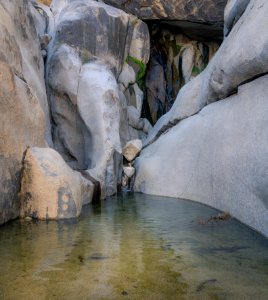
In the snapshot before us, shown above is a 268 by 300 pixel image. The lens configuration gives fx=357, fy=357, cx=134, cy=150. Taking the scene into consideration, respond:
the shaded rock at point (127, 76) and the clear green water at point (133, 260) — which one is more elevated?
the shaded rock at point (127, 76)

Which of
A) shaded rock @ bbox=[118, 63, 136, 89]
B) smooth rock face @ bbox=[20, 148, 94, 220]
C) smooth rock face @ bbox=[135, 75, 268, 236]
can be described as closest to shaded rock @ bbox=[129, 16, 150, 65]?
shaded rock @ bbox=[118, 63, 136, 89]

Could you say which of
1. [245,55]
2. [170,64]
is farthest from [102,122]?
[170,64]

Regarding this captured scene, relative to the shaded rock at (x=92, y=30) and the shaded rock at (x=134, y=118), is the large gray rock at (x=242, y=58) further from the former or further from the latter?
the shaded rock at (x=134, y=118)

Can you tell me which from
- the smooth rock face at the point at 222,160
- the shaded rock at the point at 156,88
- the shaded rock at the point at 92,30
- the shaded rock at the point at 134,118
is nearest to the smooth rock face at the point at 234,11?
the smooth rock face at the point at 222,160

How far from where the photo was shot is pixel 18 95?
699 centimetres

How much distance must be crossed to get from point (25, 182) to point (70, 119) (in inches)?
276

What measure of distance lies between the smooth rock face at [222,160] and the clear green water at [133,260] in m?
0.67

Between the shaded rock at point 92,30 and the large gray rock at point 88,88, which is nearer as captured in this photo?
the large gray rock at point 88,88

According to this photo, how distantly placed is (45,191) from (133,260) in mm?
3279

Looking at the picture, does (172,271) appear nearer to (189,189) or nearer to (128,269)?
(128,269)

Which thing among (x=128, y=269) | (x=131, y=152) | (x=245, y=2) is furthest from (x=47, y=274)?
(x=131, y=152)

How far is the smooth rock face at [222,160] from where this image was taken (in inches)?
243

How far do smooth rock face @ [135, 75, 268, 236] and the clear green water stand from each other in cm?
67

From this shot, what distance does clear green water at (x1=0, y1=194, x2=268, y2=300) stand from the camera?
330 centimetres
